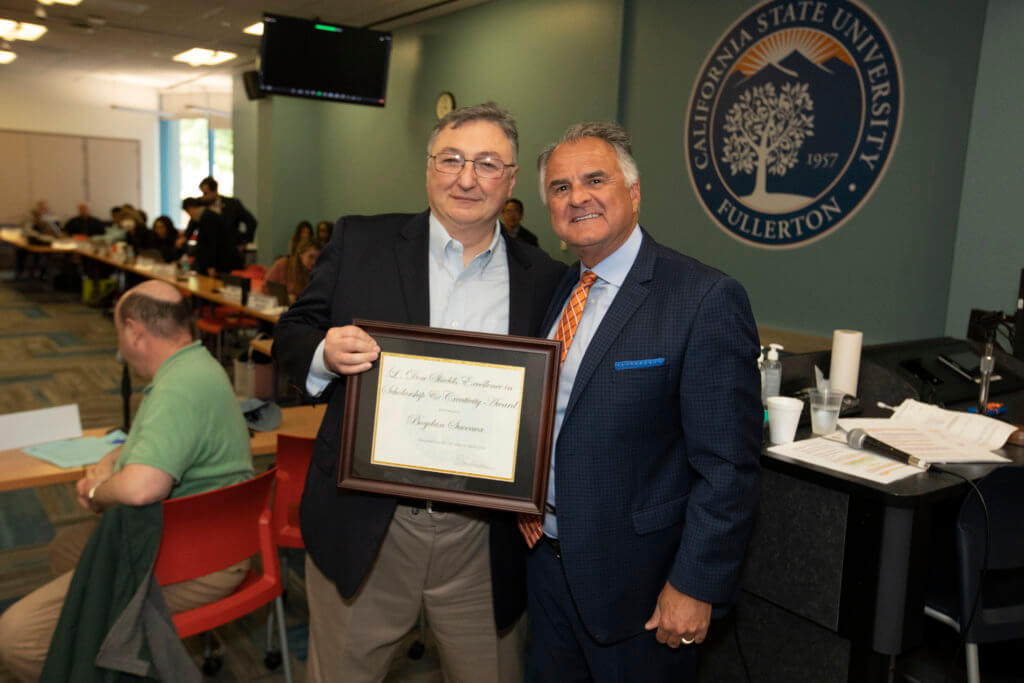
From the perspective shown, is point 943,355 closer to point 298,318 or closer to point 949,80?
point 949,80

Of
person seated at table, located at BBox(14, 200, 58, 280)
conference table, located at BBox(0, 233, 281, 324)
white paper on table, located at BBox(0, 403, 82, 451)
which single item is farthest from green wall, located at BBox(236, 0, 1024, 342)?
person seated at table, located at BBox(14, 200, 58, 280)

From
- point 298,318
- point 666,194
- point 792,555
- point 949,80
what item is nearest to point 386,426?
point 298,318

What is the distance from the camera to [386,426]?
1.46m

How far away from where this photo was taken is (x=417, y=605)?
1.65m

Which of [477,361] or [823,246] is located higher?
[823,246]

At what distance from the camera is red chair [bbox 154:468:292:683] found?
1987 mm

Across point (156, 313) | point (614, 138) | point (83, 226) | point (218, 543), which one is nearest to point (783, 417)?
point (614, 138)

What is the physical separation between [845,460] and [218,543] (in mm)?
1775

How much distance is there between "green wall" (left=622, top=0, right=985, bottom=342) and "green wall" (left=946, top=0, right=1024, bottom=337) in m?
0.47

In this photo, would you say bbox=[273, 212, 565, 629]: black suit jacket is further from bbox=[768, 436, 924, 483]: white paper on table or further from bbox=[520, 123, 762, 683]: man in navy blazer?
bbox=[768, 436, 924, 483]: white paper on table

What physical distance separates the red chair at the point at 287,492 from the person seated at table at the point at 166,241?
8.91m

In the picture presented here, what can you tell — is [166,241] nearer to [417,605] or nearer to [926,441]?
[417,605]

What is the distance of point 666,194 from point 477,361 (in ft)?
15.6

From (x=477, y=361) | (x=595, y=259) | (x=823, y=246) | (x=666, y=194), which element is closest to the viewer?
(x=477, y=361)
